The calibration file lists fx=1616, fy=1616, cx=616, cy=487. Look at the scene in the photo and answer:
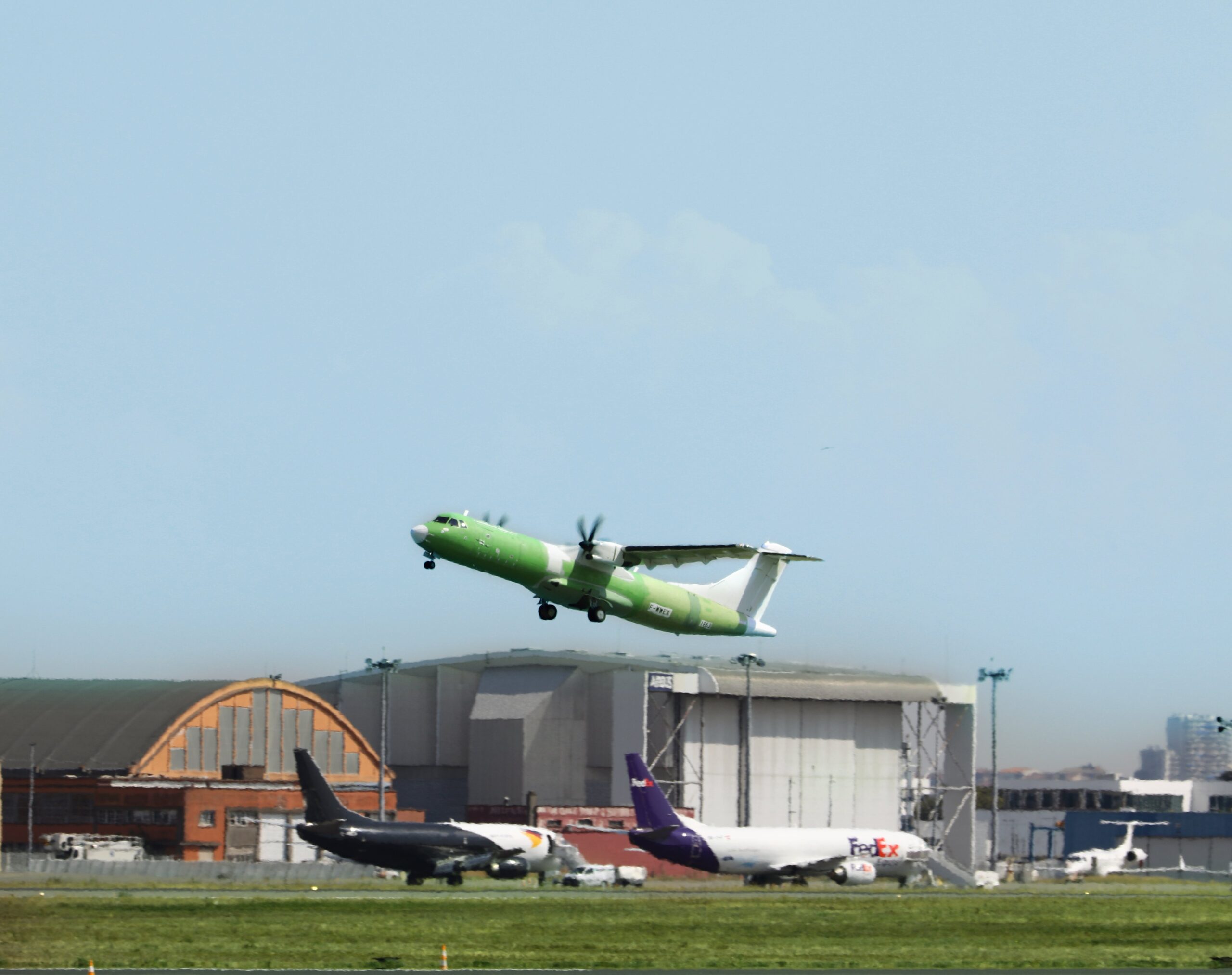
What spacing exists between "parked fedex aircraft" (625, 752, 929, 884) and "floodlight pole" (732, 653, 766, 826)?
753 inches

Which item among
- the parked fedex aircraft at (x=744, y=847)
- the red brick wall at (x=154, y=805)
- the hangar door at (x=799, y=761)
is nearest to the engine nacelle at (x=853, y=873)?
the parked fedex aircraft at (x=744, y=847)

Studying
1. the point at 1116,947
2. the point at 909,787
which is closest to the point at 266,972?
the point at 1116,947

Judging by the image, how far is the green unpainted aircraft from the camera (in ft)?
178

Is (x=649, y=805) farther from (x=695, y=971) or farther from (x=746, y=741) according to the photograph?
(x=695, y=971)

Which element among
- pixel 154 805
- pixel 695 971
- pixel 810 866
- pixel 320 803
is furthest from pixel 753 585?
pixel 154 805

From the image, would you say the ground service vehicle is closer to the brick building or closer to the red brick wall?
the red brick wall

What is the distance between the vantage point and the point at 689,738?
468ft

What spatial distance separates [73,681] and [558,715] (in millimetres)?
44450

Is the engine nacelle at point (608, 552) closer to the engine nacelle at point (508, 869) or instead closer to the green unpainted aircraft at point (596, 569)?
the green unpainted aircraft at point (596, 569)

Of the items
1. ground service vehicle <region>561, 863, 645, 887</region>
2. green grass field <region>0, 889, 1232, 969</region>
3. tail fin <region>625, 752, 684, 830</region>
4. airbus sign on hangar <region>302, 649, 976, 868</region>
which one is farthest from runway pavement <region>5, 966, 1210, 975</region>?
airbus sign on hangar <region>302, 649, 976, 868</region>

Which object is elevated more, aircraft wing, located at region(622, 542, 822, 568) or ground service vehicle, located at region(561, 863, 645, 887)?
aircraft wing, located at region(622, 542, 822, 568)

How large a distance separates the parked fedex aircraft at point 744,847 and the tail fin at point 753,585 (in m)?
35.5

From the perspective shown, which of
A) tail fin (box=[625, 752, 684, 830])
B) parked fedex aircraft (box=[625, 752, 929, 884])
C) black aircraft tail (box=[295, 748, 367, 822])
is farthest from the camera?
tail fin (box=[625, 752, 684, 830])

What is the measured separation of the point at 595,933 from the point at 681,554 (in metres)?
15.5
